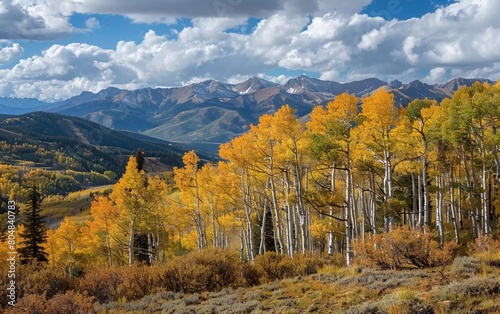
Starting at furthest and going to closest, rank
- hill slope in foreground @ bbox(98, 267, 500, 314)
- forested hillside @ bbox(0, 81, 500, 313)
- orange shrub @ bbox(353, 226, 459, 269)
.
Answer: forested hillside @ bbox(0, 81, 500, 313) → orange shrub @ bbox(353, 226, 459, 269) → hill slope in foreground @ bbox(98, 267, 500, 314)

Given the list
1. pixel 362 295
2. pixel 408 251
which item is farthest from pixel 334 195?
pixel 362 295

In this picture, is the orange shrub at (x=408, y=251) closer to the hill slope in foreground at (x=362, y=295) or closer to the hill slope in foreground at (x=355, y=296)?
the hill slope in foreground at (x=362, y=295)

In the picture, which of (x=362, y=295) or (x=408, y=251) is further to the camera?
(x=408, y=251)

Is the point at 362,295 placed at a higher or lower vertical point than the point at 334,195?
lower

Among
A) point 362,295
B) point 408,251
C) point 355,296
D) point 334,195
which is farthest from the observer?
point 334,195

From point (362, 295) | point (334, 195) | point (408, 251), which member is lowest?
point (362, 295)

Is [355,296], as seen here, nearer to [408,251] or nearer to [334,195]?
[408,251]

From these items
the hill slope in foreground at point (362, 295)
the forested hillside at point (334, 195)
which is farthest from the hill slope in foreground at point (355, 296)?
the forested hillside at point (334, 195)

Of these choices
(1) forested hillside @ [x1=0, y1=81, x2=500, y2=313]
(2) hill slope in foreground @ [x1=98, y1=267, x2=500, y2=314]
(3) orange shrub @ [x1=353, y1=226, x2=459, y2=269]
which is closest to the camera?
(2) hill slope in foreground @ [x1=98, y1=267, x2=500, y2=314]

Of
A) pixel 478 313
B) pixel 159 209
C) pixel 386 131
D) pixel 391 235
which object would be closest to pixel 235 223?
pixel 159 209

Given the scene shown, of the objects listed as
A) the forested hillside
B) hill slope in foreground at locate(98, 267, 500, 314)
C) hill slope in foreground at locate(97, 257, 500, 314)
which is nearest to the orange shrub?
the forested hillside

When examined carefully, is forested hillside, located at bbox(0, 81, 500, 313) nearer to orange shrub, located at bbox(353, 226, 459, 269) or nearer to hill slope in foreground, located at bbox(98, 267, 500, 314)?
orange shrub, located at bbox(353, 226, 459, 269)

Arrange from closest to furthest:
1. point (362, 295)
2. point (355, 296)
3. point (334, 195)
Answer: point (355, 296)
point (362, 295)
point (334, 195)

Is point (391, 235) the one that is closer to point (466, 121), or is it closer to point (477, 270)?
point (477, 270)
